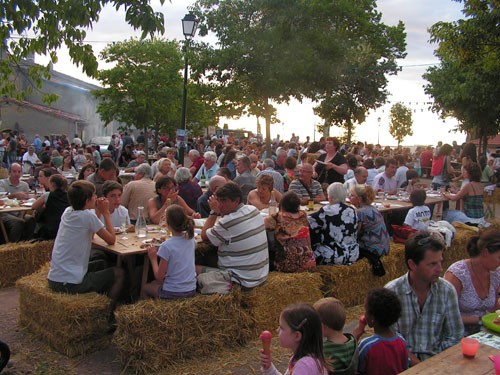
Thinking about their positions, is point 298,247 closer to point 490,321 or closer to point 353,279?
point 353,279

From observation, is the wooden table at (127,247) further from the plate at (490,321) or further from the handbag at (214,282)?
the plate at (490,321)

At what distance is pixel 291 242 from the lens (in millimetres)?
5473

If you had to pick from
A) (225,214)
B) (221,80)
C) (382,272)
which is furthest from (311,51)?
(225,214)

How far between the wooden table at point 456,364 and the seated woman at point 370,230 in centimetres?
328

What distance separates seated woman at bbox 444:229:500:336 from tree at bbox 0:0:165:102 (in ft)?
10.8

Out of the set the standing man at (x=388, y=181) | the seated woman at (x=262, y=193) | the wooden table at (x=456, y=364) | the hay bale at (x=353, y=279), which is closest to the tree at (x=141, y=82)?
the standing man at (x=388, y=181)

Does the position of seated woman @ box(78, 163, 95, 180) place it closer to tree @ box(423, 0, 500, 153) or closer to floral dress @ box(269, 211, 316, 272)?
floral dress @ box(269, 211, 316, 272)

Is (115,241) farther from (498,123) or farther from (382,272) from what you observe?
(498,123)

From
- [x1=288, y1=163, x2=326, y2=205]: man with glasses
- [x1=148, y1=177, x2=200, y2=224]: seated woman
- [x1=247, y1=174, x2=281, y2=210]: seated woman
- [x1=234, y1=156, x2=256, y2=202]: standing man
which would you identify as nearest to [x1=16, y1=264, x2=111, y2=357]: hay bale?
[x1=148, y1=177, x2=200, y2=224]: seated woman

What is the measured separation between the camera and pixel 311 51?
17953mm

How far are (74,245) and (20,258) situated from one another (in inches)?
92.8

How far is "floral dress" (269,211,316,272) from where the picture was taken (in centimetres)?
545

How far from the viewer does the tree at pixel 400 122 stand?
57219 millimetres

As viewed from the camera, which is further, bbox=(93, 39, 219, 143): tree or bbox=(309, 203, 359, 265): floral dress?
bbox=(93, 39, 219, 143): tree
